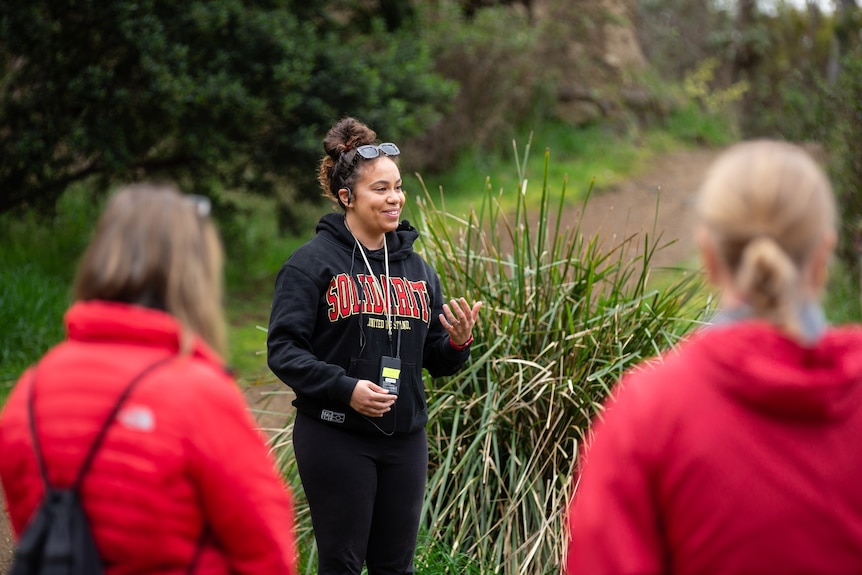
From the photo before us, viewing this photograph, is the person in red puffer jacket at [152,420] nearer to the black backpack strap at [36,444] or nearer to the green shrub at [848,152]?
the black backpack strap at [36,444]

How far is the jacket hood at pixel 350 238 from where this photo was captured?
3303 mm

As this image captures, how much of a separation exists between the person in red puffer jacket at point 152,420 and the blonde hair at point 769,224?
38.1 inches

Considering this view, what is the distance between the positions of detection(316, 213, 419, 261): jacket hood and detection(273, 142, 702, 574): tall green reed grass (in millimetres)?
920

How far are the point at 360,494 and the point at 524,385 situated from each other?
1.25 m

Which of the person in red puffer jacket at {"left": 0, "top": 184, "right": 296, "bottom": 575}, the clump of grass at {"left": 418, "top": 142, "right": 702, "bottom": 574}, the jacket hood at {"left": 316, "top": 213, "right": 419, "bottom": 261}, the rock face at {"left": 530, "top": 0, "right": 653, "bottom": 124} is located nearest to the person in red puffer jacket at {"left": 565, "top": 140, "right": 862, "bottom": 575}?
the person in red puffer jacket at {"left": 0, "top": 184, "right": 296, "bottom": 575}

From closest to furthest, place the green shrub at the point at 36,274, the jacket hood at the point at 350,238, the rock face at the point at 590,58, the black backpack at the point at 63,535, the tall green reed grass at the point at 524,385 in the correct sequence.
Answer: the black backpack at the point at 63,535 < the jacket hood at the point at 350,238 < the tall green reed grass at the point at 524,385 < the green shrub at the point at 36,274 < the rock face at the point at 590,58

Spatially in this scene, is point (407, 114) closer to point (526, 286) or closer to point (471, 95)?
point (471, 95)

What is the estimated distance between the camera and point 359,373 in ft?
10.3

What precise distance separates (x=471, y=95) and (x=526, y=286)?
822 centimetres

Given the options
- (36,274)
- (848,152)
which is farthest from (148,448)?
(848,152)

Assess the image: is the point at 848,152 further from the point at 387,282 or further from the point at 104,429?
the point at 104,429

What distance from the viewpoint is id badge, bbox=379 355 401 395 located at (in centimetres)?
313

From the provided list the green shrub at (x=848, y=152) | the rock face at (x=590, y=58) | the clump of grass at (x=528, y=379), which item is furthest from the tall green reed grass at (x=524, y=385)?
the rock face at (x=590, y=58)

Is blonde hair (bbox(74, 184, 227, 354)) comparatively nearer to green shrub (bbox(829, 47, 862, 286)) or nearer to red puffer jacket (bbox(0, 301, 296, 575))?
red puffer jacket (bbox(0, 301, 296, 575))
